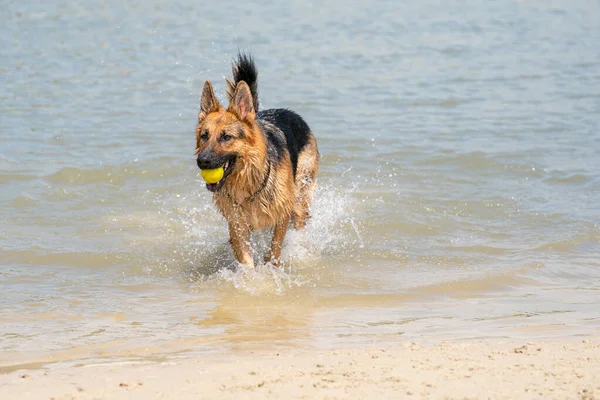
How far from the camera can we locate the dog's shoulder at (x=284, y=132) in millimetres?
7324

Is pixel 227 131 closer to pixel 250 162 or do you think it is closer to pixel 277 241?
pixel 250 162

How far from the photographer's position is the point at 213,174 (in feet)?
21.2

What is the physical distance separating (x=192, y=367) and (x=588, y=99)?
11.2 m

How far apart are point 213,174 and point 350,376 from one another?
250cm

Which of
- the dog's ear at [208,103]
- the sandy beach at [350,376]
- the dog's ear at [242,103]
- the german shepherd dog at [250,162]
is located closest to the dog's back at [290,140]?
the german shepherd dog at [250,162]

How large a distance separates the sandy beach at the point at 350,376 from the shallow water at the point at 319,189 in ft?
1.47

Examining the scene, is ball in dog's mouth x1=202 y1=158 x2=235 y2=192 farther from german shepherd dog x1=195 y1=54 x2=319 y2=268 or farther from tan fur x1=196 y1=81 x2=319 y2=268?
tan fur x1=196 y1=81 x2=319 y2=268

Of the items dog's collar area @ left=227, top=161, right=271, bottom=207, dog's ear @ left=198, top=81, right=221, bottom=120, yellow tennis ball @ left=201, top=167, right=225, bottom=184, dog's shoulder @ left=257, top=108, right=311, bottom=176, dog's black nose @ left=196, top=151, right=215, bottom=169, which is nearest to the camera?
dog's black nose @ left=196, top=151, right=215, bottom=169

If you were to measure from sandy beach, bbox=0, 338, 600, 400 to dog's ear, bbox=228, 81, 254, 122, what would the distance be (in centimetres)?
229

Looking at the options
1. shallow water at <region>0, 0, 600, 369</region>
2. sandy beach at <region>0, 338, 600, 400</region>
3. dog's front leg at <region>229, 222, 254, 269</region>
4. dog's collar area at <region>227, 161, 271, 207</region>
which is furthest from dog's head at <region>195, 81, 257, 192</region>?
sandy beach at <region>0, 338, 600, 400</region>

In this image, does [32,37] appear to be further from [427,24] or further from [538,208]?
[538,208]

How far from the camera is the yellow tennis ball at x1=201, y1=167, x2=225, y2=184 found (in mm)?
6438

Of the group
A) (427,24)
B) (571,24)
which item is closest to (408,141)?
(427,24)

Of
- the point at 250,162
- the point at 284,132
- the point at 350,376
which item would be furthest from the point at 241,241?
the point at 350,376
